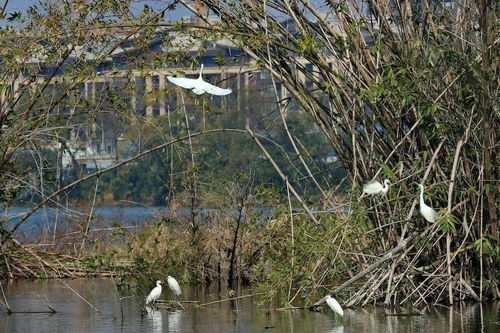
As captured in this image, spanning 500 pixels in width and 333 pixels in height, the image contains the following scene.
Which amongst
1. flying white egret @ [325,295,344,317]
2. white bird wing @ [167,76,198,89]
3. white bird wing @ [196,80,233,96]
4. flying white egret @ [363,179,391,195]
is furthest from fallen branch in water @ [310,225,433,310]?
white bird wing @ [167,76,198,89]

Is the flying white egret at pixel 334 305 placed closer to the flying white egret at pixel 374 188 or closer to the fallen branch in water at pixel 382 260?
the fallen branch in water at pixel 382 260

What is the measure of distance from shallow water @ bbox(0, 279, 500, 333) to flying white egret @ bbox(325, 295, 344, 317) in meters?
0.08

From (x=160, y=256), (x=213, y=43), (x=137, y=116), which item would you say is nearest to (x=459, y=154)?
(x=213, y=43)

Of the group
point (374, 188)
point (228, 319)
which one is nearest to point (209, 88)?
point (374, 188)

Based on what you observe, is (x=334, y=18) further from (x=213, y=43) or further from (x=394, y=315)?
(x=394, y=315)

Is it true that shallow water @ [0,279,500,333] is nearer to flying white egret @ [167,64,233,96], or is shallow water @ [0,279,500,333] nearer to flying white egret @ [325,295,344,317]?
flying white egret @ [325,295,344,317]

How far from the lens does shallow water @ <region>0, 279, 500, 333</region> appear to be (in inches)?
378

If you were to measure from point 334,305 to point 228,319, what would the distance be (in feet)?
3.09

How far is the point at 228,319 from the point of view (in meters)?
10.3

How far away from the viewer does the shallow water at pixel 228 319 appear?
9.59 meters

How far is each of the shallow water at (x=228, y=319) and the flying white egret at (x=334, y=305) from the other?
0.25ft

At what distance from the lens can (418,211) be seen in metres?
10.8

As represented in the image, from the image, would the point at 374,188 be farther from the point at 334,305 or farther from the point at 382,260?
the point at 334,305

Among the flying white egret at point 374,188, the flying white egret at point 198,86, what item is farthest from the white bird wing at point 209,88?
the flying white egret at point 374,188
